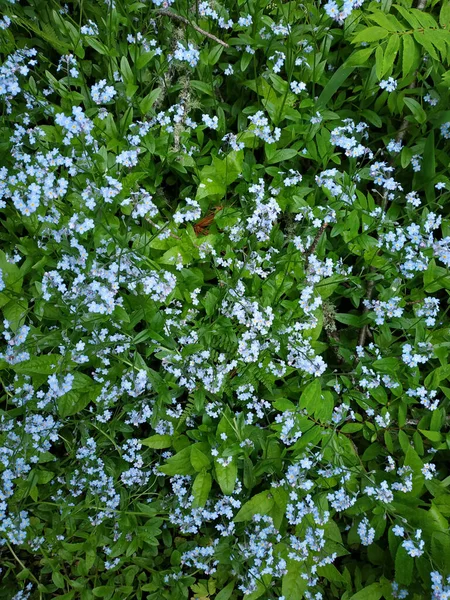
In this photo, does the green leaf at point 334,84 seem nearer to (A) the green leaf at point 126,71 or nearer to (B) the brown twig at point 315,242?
(B) the brown twig at point 315,242

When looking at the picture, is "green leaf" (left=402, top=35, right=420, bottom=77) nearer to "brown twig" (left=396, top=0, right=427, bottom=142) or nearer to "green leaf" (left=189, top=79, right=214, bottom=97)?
"brown twig" (left=396, top=0, right=427, bottom=142)

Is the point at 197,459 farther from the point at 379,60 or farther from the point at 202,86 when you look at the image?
the point at 379,60

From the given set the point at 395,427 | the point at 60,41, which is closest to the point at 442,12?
the point at 60,41

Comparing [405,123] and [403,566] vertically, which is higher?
[405,123]

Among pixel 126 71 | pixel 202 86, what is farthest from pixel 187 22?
pixel 126 71

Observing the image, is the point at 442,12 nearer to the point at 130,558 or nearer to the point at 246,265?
the point at 246,265

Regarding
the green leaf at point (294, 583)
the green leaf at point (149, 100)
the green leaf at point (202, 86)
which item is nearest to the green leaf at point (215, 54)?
the green leaf at point (202, 86)

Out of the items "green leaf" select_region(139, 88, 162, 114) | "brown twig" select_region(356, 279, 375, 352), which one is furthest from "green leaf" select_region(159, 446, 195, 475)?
"green leaf" select_region(139, 88, 162, 114)
